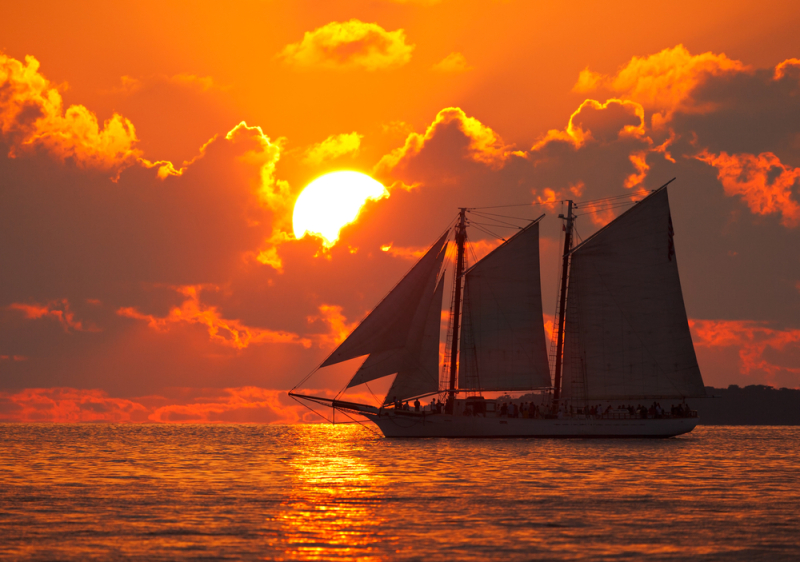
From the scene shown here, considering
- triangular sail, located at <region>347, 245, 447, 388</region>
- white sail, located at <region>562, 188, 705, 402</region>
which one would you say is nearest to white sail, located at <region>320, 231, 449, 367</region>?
triangular sail, located at <region>347, 245, 447, 388</region>

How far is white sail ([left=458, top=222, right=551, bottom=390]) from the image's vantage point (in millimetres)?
94312

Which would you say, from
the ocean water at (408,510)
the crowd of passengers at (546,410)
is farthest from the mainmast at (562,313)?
the ocean water at (408,510)

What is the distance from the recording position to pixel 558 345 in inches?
4094

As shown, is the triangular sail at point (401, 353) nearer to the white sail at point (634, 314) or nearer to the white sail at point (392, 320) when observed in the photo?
the white sail at point (392, 320)

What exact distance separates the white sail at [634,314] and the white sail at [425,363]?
15177mm

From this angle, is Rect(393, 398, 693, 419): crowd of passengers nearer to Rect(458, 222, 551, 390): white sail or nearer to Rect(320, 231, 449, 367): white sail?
Rect(458, 222, 551, 390): white sail

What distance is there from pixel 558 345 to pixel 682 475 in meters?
47.2

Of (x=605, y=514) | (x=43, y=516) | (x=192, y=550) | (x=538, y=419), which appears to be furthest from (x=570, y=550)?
(x=538, y=419)

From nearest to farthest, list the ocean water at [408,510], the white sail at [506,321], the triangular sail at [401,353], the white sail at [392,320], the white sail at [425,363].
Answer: the ocean water at [408,510] < the white sail at [392,320] < the triangular sail at [401,353] < the white sail at [425,363] < the white sail at [506,321]

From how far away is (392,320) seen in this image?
89.2 m

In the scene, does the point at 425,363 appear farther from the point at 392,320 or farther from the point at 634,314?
the point at 634,314

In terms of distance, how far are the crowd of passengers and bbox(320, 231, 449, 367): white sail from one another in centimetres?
785

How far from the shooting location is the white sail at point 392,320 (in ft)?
289

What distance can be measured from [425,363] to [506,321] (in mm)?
9389
